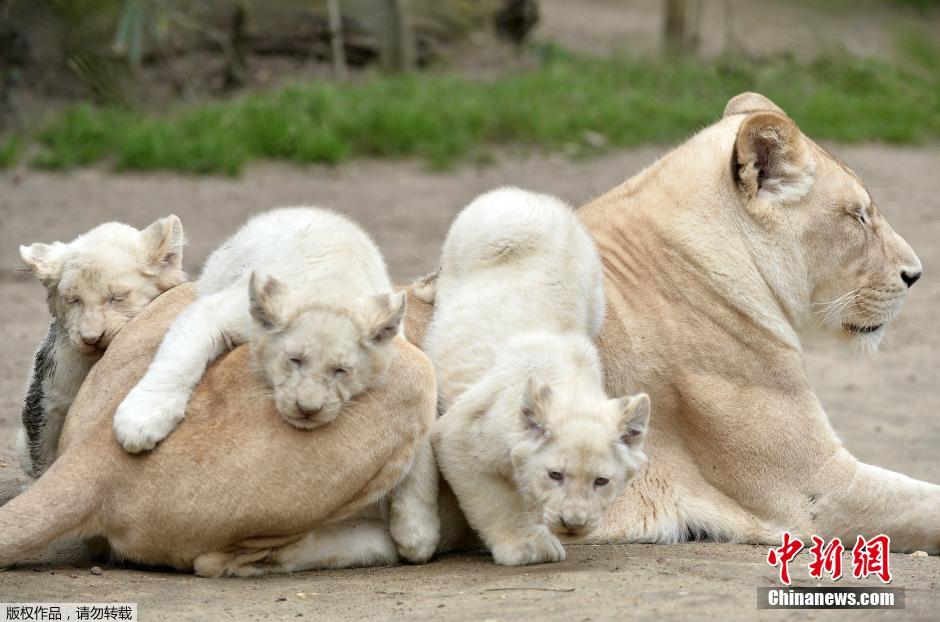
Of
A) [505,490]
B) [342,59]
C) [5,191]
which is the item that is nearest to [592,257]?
[505,490]

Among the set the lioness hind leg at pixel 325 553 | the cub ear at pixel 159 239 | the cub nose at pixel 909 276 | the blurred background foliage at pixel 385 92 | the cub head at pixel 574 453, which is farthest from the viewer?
the blurred background foliage at pixel 385 92

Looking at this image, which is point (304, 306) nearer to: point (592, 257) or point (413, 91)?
point (592, 257)

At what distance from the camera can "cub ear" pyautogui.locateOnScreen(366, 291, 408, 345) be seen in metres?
3.88

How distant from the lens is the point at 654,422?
482 cm

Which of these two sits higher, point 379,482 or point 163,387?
point 163,387

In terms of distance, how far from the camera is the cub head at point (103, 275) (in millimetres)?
4539

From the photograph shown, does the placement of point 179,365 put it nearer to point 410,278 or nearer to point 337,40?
point 410,278

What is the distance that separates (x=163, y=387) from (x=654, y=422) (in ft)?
6.16

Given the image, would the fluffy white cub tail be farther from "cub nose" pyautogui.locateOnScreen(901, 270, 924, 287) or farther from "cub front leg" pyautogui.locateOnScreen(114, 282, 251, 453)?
"cub nose" pyautogui.locateOnScreen(901, 270, 924, 287)

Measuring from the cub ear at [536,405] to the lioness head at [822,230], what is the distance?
1.58 metres

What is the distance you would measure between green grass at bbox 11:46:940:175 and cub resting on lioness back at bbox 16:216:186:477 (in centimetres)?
633

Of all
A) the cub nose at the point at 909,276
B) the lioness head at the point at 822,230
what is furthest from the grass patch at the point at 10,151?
the cub nose at the point at 909,276

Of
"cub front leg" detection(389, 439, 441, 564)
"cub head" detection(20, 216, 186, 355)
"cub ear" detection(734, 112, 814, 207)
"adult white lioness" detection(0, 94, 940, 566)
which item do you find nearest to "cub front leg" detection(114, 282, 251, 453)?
"adult white lioness" detection(0, 94, 940, 566)

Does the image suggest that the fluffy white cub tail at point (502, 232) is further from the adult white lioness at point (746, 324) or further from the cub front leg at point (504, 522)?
the cub front leg at point (504, 522)
